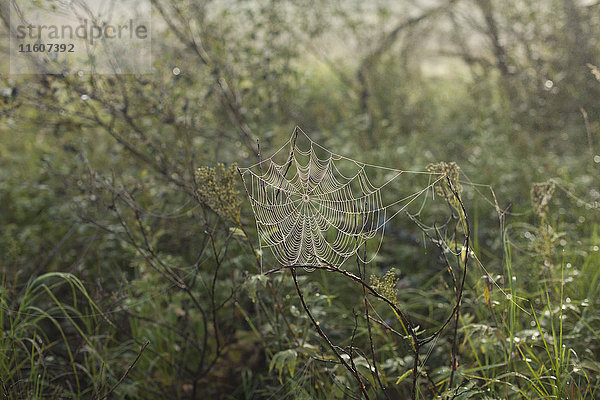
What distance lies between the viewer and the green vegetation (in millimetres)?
2037

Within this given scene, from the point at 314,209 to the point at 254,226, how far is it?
38 cm

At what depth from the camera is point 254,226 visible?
10.1 ft

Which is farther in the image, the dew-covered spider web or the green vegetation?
the green vegetation

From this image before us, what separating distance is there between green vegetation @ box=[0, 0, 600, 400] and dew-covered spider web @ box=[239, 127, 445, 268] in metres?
0.14

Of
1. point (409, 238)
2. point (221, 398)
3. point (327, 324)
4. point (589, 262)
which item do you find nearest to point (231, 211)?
point (327, 324)

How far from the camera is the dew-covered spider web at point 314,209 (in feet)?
5.82

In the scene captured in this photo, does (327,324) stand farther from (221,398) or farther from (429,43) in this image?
(429,43)

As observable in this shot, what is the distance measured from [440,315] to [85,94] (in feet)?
8.31

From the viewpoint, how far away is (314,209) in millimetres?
3139

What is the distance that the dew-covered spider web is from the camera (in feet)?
5.82

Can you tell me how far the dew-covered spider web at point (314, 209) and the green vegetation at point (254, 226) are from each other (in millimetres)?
→ 139

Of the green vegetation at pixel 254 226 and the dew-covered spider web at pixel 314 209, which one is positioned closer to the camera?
the dew-covered spider web at pixel 314 209

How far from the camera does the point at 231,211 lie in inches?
75.9

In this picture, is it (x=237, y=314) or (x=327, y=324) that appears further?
(x=237, y=314)
